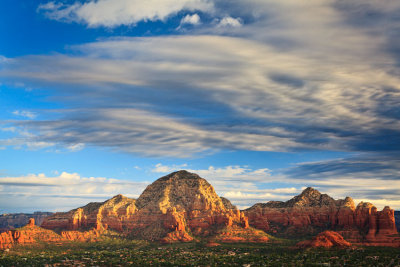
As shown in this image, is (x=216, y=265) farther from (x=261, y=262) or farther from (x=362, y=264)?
(x=362, y=264)

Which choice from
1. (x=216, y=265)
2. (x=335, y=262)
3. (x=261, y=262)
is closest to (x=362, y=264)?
(x=335, y=262)

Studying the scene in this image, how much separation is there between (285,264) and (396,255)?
55038mm

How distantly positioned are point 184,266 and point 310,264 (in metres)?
58.7

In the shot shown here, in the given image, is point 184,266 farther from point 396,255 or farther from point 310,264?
point 396,255

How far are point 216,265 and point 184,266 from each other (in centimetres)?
1537

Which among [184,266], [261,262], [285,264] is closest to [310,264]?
[285,264]

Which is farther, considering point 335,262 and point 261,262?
point 261,262

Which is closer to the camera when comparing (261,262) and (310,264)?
(310,264)

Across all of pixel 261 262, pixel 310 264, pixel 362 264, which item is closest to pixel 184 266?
pixel 261 262

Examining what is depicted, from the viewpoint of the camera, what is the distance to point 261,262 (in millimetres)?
198875

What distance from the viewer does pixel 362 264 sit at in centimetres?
17588

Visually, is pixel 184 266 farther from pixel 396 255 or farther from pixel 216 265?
pixel 396 255

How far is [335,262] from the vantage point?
185500 millimetres

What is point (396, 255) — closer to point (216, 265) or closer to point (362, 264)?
point (362, 264)
